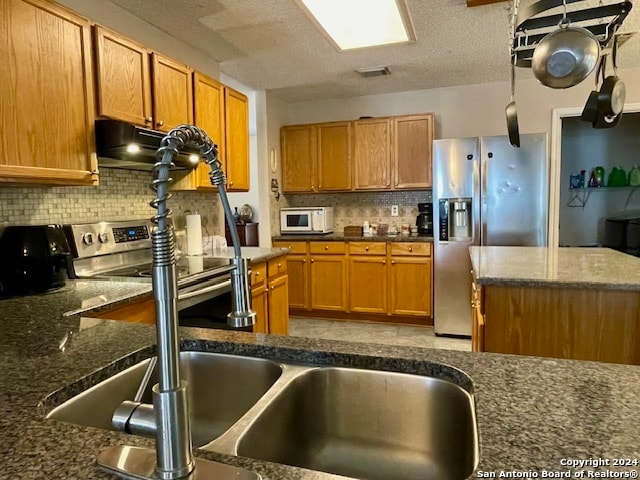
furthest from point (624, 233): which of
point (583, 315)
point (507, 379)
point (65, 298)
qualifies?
point (65, 298)

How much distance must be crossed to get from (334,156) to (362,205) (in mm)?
662

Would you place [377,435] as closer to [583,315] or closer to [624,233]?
[583,315]

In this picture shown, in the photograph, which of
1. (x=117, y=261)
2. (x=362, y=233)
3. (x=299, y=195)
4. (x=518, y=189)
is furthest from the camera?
(x=299, y=195)

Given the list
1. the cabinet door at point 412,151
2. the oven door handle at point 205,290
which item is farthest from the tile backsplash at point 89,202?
the cabinet door at point 412,151

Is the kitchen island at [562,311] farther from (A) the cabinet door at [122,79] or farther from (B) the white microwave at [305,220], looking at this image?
(B) the white microwave at [305,220]

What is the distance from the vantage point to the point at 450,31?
118 inches

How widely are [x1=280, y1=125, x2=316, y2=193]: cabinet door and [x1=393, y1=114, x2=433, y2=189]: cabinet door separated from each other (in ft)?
3.09

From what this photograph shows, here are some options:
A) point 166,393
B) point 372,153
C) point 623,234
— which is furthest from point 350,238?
point 166,393

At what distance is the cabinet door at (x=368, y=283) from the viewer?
4309mm

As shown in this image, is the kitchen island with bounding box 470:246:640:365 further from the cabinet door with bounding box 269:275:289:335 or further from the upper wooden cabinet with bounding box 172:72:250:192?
the upper wooden cabinet with bounding box 172:72:250:192

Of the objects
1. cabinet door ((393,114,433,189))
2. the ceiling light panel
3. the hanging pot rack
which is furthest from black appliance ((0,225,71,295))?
cabinet door ((393,114,433,189))

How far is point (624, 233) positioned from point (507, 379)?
5.14m

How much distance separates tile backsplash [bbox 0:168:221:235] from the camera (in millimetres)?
2031

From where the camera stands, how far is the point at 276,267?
338cm
